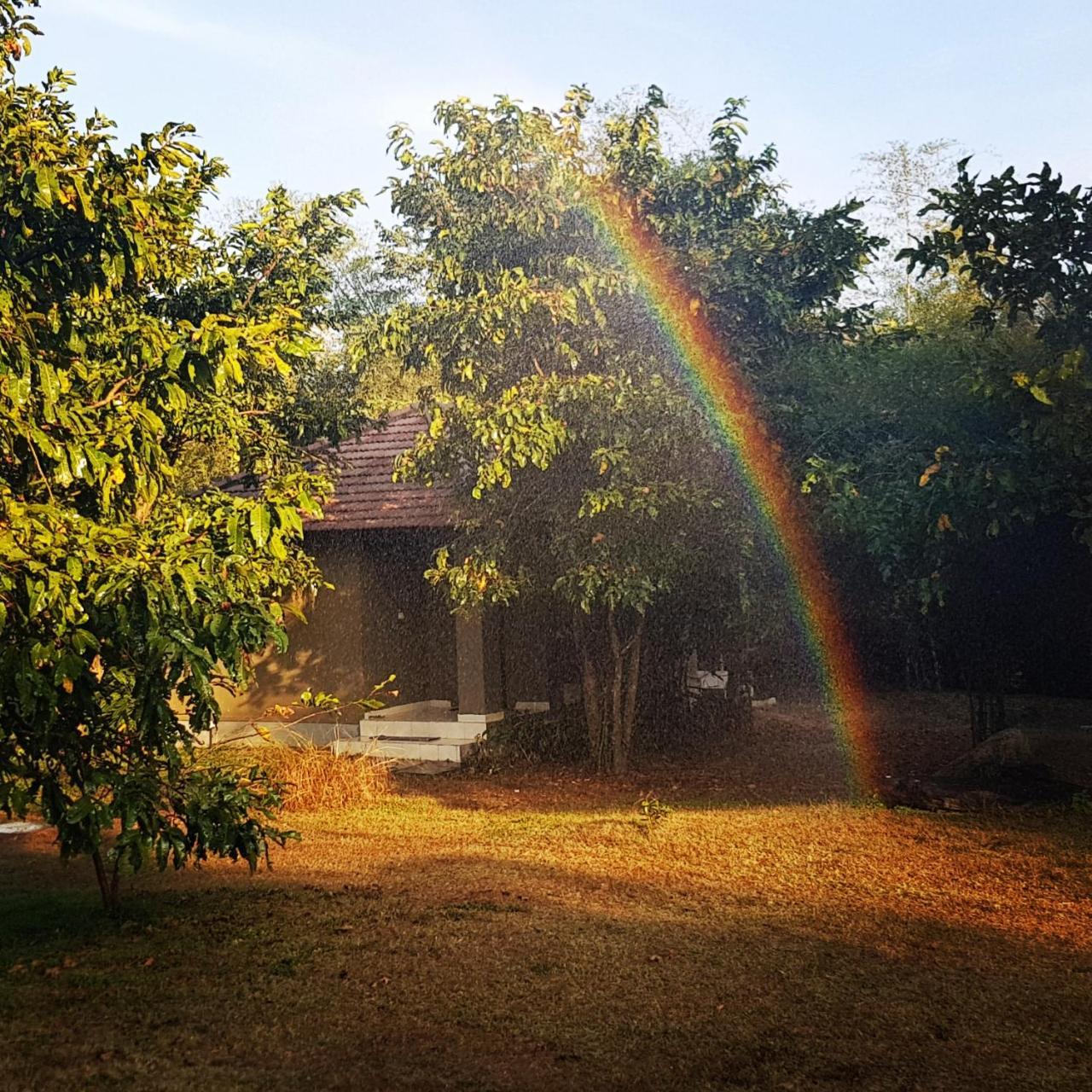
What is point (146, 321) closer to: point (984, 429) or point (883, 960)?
point (883, 960)

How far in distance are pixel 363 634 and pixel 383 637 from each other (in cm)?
31

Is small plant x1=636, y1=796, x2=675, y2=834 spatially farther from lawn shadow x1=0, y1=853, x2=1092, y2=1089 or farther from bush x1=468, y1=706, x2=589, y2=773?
bush x1=468, y1=706, x2=589, y2=773

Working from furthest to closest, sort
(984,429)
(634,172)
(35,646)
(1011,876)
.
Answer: (634,172), (984,429), (1011,876), (35,646)

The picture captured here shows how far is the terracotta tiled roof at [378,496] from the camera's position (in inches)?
589

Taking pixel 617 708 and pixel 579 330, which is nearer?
pixel 579 330

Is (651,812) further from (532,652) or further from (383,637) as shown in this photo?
(383,637)

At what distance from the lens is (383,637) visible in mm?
16172

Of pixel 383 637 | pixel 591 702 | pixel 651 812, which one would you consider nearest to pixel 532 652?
pixel 383 637

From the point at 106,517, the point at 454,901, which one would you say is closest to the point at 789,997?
the point at 454,901

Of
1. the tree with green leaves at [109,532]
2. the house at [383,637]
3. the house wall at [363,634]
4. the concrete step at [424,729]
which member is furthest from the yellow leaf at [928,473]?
the house wall at [363,634]

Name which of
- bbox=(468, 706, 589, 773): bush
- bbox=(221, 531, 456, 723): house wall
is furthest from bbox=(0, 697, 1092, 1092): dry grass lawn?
bbox=(221, 531, 456, 723): house wall

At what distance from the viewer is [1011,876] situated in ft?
26.1

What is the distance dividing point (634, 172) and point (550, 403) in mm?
2952

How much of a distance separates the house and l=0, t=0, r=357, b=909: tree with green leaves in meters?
7.96
